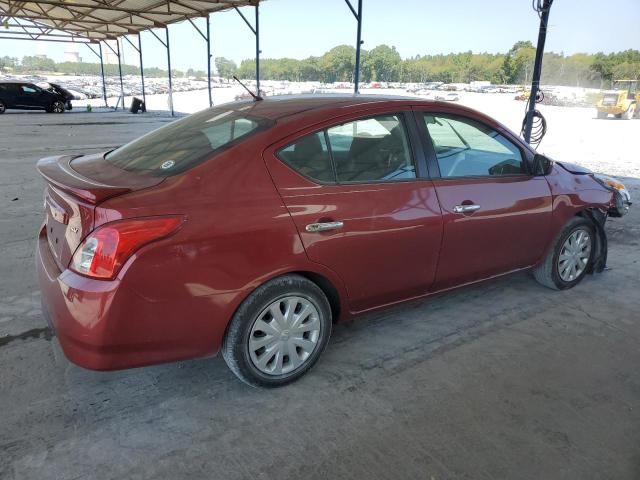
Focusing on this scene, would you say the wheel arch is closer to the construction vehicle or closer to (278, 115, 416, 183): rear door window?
(278, 115, 416, 183): rear door window

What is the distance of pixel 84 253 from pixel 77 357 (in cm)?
51

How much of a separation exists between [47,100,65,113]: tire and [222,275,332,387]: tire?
27881 millimetres

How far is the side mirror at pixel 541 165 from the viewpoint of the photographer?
370 cm

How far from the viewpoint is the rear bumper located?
7.20ft

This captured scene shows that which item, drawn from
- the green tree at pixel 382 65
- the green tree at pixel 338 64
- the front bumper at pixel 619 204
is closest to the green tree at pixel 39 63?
the green tree at pixel 338 64

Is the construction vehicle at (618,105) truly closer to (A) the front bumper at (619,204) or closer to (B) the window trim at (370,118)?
(A) the front bumper at (619,204)

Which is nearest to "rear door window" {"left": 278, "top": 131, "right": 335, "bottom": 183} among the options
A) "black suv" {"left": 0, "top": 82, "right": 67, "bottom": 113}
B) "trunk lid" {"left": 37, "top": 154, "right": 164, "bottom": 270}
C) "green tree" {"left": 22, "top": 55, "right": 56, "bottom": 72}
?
"trunk lid" {"left": 37, "top": 154, "right": 164, "bottom": 270}

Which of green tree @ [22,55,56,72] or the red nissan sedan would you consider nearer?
the red nissan sedan

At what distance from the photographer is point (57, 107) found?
25984mm

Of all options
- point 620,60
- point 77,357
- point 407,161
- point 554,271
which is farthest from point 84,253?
point 620,60

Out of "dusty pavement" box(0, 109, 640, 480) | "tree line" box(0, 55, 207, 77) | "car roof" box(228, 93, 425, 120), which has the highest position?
"tree line" box(0, 55, 207, 77)

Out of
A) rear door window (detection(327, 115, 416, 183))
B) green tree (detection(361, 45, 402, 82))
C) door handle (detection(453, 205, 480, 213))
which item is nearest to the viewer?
rear door window (detection(327, 115, 416, 183))

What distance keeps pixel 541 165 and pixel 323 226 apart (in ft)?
6.70

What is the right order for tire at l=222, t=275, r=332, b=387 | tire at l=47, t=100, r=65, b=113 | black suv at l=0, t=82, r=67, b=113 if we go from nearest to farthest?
tire at l=222, t=275, r=332, b=387, black suv at l=0, t=82, r=67, b=113, tire at l=47, t=100, r=65, b=113
